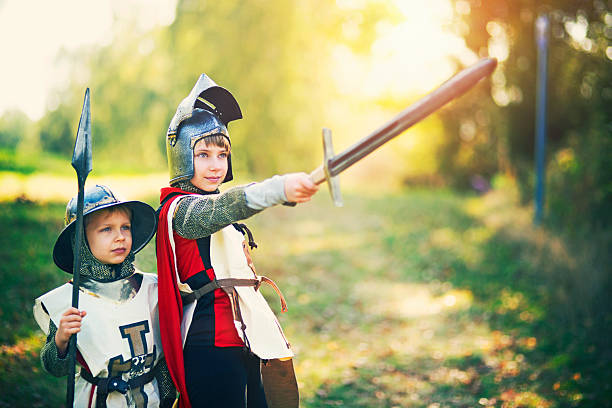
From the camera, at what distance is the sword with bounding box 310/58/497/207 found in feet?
6.07

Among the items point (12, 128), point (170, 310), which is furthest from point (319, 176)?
point (12, 128)

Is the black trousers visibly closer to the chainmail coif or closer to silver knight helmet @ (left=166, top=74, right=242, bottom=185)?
the chainmail coif

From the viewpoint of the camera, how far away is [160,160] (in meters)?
11.2

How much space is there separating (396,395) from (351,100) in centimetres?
1609

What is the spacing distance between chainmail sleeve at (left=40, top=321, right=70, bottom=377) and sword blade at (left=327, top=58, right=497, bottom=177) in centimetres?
143

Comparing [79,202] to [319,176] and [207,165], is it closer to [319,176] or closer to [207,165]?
[207,165]

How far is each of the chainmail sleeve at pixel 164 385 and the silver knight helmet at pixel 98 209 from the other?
558 millimetres

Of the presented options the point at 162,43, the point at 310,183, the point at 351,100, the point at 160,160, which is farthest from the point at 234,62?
the point at 310,183

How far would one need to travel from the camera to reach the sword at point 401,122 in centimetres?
185

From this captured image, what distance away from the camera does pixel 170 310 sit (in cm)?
241

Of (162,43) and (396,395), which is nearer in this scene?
(396,395)

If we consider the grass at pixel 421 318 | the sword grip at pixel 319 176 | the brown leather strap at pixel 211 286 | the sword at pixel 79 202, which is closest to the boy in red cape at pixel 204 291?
the brown leather strap at pixel 211 286

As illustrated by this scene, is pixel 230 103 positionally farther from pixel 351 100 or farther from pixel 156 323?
pixel 351 100

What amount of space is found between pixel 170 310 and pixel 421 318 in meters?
4.99
